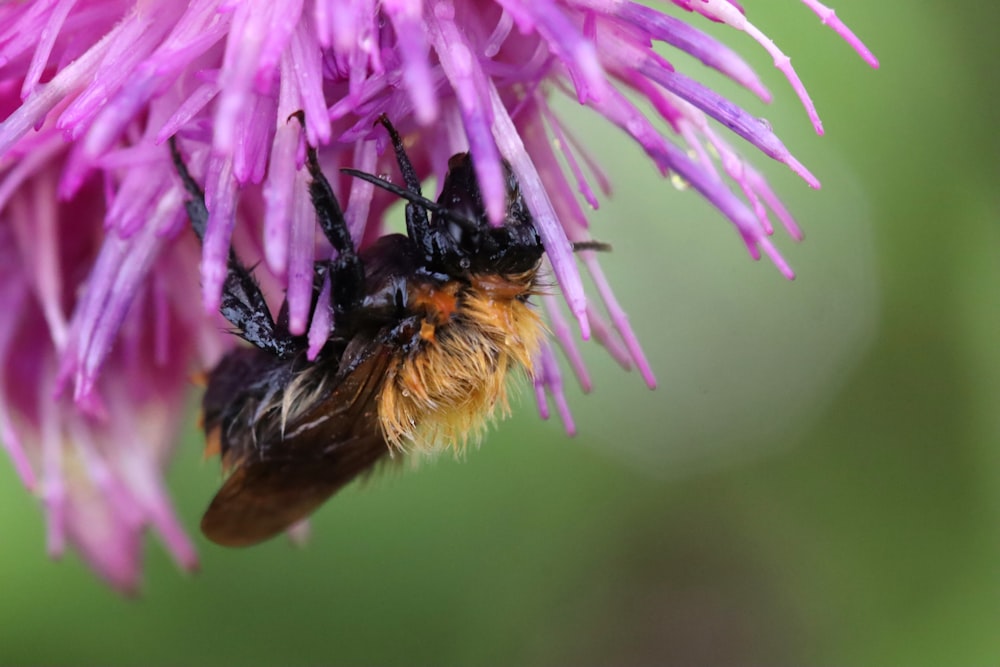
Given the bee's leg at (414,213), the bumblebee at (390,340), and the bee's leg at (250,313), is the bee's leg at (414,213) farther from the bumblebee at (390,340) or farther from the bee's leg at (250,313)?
the bee's leg at (250,313)

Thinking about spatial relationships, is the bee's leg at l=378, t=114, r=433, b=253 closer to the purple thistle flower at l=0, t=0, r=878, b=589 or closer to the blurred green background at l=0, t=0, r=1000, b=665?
the purple thistle flower at l=0, t=0, r=878, b=589

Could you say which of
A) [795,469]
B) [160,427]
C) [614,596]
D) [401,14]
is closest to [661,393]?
[795,469]

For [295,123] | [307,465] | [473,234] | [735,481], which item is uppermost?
[295,123]

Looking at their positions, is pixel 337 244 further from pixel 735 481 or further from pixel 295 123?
pixel 735 481

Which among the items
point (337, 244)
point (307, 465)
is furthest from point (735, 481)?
point (337, 244)

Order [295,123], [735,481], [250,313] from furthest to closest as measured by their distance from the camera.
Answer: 1. [735,481]
2. [250,313]
3. [295,123]

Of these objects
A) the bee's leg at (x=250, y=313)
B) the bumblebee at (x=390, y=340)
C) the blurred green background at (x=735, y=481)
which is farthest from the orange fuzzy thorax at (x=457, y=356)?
the blurred green background at (x=735, y=481)

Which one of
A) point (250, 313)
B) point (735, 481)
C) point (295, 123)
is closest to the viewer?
point (295, 123)
